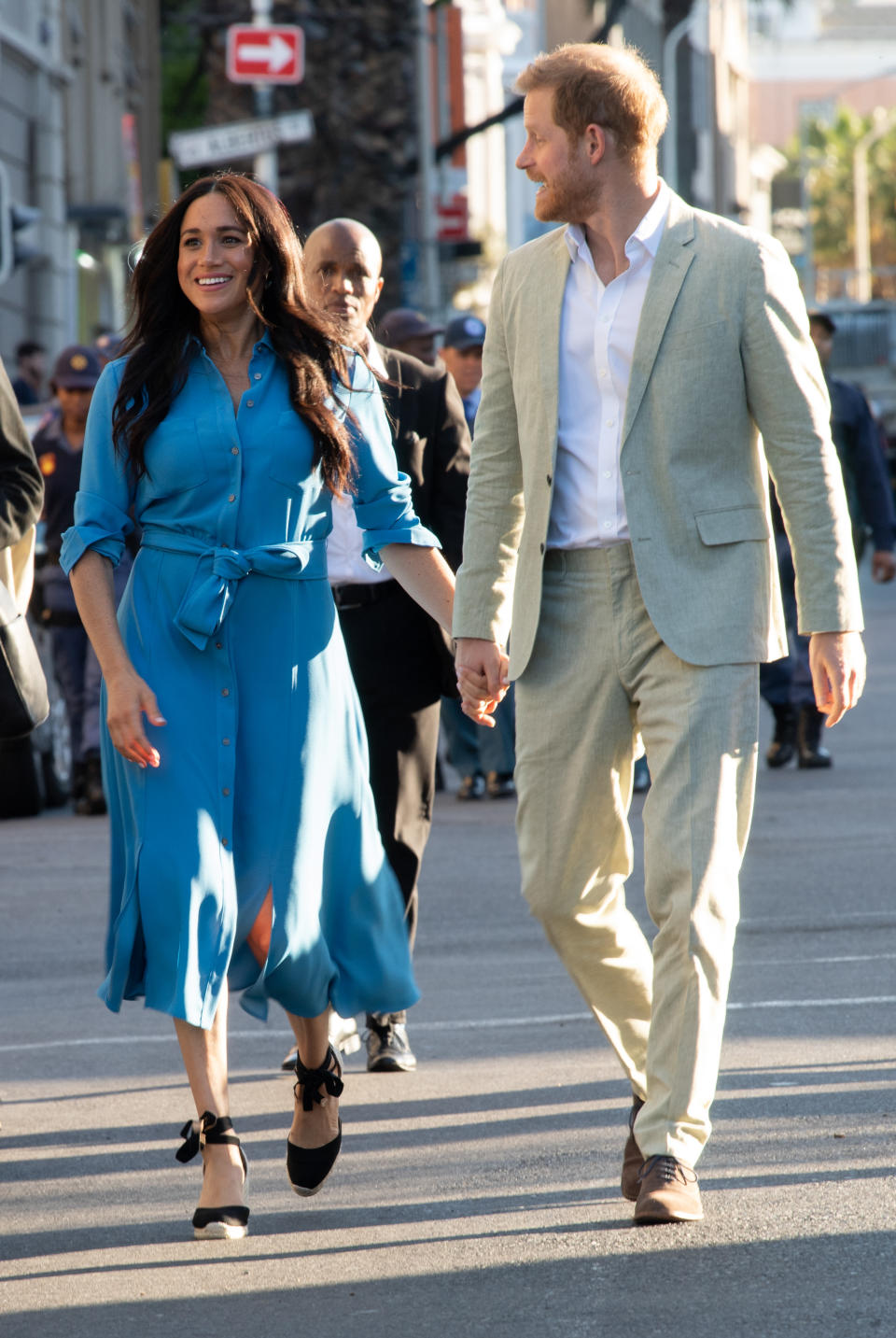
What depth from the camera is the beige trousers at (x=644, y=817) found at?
4.52 metres

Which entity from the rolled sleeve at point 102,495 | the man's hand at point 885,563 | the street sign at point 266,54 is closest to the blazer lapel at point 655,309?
the rolled sleeve at point 102,495

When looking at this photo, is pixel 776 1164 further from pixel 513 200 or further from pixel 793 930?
pixel 513 200

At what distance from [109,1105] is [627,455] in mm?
2290

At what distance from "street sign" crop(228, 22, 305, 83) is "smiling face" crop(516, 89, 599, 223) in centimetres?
1743

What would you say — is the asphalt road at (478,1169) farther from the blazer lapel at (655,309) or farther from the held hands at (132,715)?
the blazer lapel at (655,309)

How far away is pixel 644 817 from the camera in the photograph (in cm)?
468

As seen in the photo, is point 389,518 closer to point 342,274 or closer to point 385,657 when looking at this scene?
point 385,657

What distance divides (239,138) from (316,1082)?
Answer: 55.6 ft

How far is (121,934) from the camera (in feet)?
15.2

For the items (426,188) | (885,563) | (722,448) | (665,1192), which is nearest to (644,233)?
(722,448)

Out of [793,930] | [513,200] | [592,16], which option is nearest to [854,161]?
[513,200]

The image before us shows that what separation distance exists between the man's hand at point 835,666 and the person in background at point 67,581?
6.65 metres

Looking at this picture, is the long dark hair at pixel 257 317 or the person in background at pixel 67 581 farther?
the person in background at pixel 67 581

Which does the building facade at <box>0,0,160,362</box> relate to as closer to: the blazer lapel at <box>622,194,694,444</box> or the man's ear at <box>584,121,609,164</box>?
the man's ear at <box>584,121,609,164</box>
